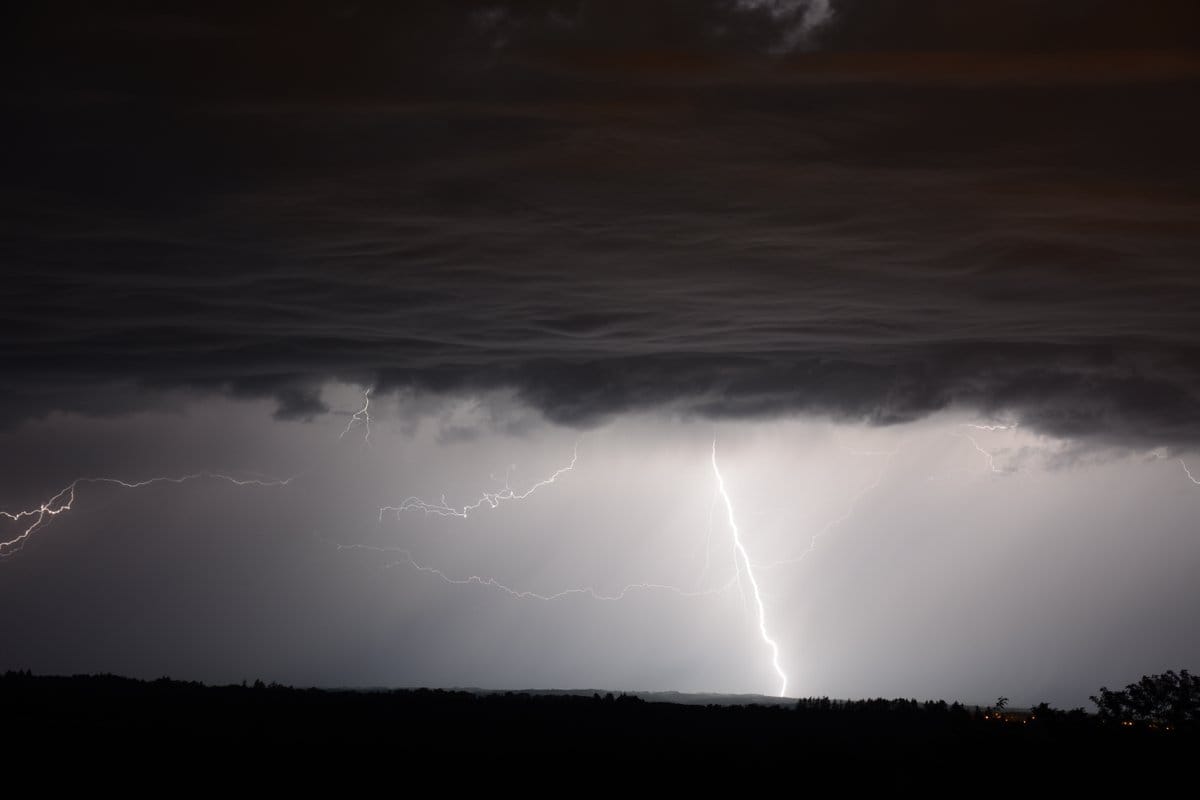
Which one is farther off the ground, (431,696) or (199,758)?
(431,696)

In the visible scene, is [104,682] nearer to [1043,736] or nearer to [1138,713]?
[1043,736]

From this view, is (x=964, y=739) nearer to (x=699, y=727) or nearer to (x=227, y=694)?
(x=699, y=727)

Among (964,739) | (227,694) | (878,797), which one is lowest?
(878,797)

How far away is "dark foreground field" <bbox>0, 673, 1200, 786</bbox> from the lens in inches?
1592

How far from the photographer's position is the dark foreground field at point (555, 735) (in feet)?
133

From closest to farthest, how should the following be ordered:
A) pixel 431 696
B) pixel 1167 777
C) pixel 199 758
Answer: pixel 199 758
pixel 1167 777
pixel 431 696

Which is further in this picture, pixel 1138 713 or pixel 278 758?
pixel 1138 713

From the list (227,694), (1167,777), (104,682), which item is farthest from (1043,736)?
(104,682)

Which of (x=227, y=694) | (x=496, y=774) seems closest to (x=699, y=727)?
(x=496, y=774)

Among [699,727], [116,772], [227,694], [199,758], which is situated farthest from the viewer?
[227,694]

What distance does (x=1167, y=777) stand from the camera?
41.3 metres

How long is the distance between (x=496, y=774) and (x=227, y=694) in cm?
2573

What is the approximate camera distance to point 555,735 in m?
46.9

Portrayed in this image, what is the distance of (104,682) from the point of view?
2489 inches
